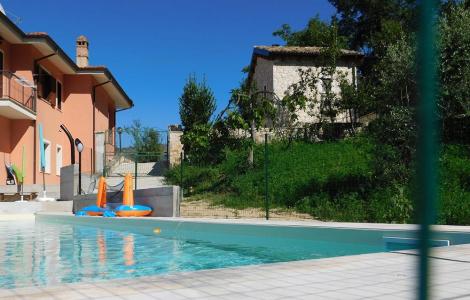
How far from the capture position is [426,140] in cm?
73

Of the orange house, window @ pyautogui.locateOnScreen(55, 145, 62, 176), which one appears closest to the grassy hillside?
the orange house

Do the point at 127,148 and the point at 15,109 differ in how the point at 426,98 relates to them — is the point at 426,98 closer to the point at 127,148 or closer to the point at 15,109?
the point at 15,109

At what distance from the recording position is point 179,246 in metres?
8.56

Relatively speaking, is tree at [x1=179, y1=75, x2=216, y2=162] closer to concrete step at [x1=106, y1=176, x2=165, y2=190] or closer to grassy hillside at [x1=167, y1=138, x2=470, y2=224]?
concrete step at [x1=106, y1=176, x2=165, y2=190]

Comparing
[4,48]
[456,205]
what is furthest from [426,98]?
[4,48]

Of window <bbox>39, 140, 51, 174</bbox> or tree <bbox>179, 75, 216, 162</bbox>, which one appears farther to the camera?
tree <bbox>179, 75, 216, 162</bbox>

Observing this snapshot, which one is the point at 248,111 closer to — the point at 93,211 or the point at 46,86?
the point at 93,211

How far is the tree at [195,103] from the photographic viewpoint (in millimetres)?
24109

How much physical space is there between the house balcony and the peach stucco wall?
0.54 metres

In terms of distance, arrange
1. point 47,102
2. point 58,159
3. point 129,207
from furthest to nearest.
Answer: point 58,159
point 47,102
point 129,207

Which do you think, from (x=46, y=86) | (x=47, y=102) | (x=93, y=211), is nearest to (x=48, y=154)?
(x=47, y=102)

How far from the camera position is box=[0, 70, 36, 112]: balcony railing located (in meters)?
15.9

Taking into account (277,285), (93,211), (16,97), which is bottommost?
(93,211)

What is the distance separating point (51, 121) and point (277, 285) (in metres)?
18.3
